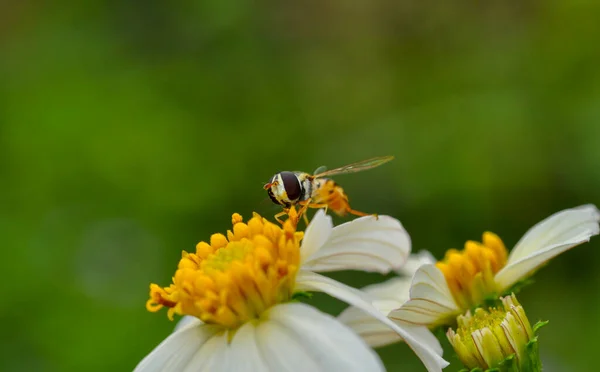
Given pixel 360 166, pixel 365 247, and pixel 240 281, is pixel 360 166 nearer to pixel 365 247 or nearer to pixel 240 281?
pixel 365 247

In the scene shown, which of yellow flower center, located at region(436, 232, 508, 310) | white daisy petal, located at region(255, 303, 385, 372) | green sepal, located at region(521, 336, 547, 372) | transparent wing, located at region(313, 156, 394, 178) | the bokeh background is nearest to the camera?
white daisy petal, located at region(255, 303, 385, 372)

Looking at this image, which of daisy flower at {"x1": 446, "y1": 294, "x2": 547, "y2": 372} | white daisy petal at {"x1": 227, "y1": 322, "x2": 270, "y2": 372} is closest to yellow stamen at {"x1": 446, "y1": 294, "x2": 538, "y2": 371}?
daisy flower at {"x1": 446, "y1": 294, "x2": 547, "y2": 372}

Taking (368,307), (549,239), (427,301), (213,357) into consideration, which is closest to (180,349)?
(213,357)

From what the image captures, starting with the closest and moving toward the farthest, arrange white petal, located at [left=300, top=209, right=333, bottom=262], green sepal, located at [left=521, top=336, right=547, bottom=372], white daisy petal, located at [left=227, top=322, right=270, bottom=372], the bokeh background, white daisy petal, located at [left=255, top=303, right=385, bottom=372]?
1. white daisy petal, located at [left=255, top=303, right=385, bottom=372]
2. white daisy petal, located at [left=227, top=322, right=270, bottom=372]
3. white petal, located at [left=300, top=209, right=333, bottom=262]
4. green sepal, located at [left=521, top=336, right=547, bottom=372]
5. the bokeh background

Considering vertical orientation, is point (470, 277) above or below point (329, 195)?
below

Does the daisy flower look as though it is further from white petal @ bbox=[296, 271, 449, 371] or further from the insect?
the insect

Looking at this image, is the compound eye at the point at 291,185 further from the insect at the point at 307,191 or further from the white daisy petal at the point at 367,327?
the white daisy petal at the point at 367,327
